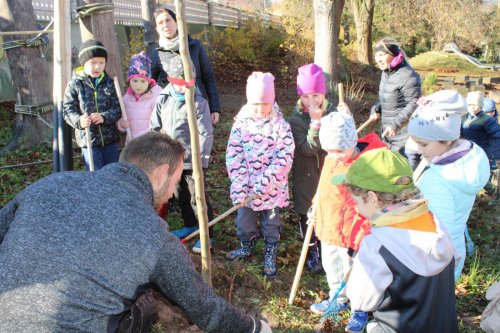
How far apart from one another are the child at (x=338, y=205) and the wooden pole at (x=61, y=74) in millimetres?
1985

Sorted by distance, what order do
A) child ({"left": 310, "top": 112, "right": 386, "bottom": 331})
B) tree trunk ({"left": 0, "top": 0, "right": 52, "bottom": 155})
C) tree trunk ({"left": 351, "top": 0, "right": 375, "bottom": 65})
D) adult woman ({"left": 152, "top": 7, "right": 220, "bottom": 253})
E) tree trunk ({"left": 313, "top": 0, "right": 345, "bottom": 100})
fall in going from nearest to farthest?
child ({"left": 310, "top": 112, "right": 386, "bottom": 331}) < adult woman ({"left": 152, "top": 7, "right": 220, "bottom": 253}) < tree trunk ({"left": 0, "top": 0, "right": 52, "bottom": 155}) < tree trunk ({"left": 313, "top": 0, "right": 345, "bottom": 100}) < tree trunk ({"left": 351, "top": 0, "right": 375, "bottom": 65})

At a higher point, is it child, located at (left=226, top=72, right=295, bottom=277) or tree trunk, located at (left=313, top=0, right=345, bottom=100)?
tree trunk, located at (left=313, top=0, right=345, bottom=100)

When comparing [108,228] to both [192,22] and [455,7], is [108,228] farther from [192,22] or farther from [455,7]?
[455,7]

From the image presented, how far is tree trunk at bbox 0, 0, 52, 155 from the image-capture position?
5.60m

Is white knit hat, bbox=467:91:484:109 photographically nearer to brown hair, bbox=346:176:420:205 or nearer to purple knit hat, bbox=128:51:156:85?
purple knit hat, bbox=128:51:156:85

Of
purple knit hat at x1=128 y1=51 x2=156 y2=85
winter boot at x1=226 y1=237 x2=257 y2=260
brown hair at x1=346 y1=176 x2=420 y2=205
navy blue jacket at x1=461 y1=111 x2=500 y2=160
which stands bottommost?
winter boot at x1=226 y1=237 x2=257 y2=260

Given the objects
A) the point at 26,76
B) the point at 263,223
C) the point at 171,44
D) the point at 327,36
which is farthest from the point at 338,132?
the point at 327,36

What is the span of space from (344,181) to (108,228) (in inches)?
42.7

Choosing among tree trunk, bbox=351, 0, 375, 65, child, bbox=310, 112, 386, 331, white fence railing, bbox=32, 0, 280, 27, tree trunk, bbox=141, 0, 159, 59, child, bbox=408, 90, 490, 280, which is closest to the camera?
child, bbox=408, 90, 490, 280

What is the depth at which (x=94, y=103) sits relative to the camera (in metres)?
3.91

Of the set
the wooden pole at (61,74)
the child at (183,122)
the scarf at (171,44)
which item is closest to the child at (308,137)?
the child at (183,122)

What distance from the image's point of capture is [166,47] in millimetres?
4191

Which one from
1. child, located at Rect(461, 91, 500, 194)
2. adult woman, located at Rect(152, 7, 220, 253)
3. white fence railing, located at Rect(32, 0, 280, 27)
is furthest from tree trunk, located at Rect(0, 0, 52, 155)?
child, located at Rect(461, 91, 500, 194)

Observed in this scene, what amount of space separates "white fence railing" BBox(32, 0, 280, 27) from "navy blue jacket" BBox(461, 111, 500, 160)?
24.4 ft
